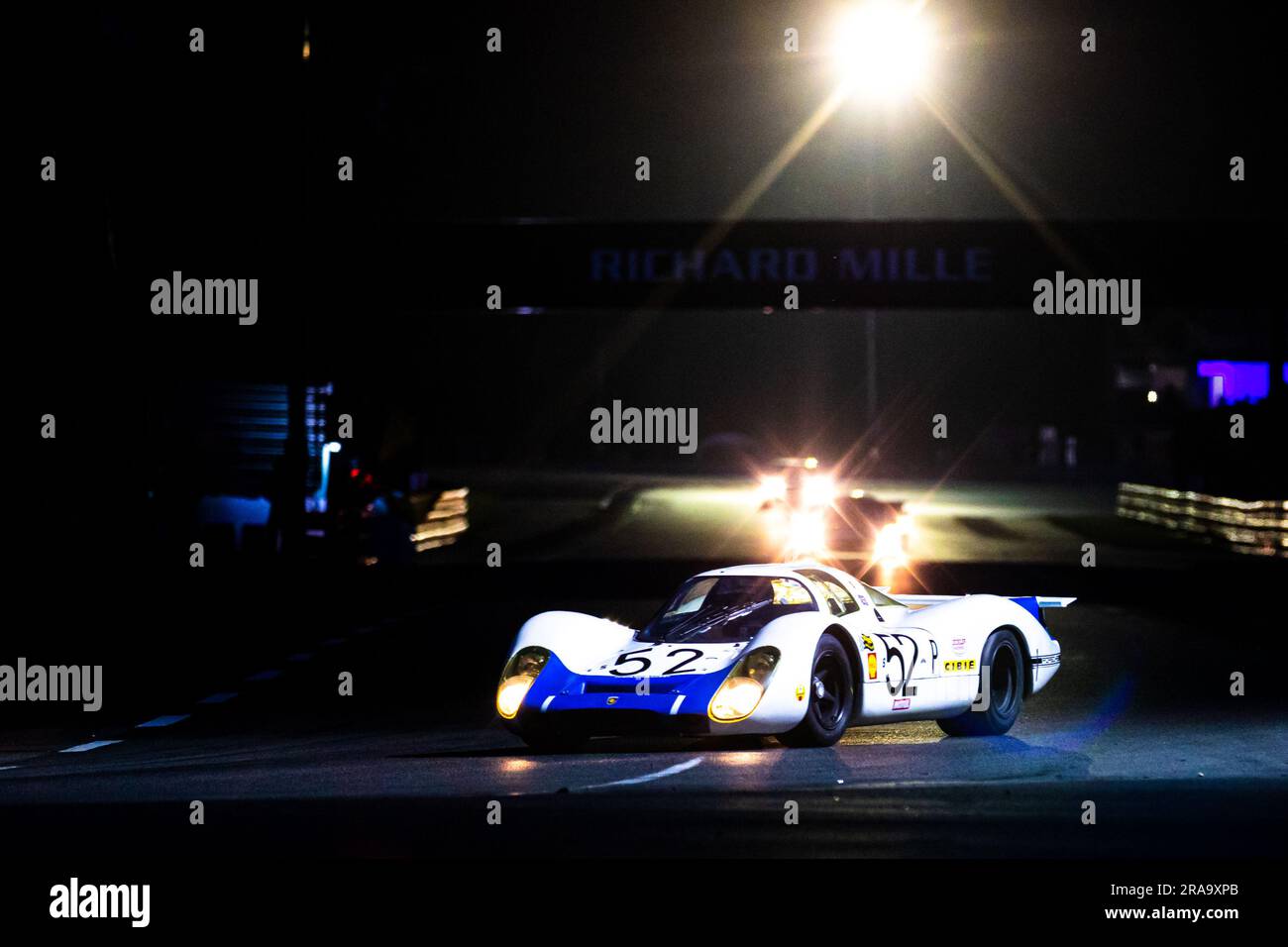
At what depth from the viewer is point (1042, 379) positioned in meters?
96.7

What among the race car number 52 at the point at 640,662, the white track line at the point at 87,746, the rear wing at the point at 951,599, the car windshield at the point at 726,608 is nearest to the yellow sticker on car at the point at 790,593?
the car windshield at the point at 726,608

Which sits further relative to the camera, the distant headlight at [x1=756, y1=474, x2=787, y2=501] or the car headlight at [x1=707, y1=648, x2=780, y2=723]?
the distant headlight at [x1=756, y1=474, x2=787, y2=501]

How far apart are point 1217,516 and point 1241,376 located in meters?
5.52

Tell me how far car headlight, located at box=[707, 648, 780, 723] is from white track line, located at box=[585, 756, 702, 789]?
0.28 meters

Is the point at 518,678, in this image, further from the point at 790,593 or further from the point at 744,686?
the point at 790,593

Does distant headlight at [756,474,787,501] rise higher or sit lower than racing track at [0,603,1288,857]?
higher

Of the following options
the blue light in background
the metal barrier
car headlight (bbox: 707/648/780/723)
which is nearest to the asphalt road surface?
car headlight (bbox: 707/648/780/723)

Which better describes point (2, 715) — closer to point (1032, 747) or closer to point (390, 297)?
point (1032, 747)

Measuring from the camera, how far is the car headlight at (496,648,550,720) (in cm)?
1095

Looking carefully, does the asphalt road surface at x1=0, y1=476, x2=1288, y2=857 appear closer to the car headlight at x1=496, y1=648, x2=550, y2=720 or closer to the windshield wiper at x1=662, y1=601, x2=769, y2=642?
the car headlight at x1=496, y1=648, x2=550, y2=720

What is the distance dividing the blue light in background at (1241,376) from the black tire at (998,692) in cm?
3159

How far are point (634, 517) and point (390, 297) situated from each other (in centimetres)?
1820

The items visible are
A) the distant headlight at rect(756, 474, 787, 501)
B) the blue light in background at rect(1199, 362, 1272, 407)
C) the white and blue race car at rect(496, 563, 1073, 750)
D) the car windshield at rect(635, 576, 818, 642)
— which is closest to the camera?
the white and blue race car at rect(496, 563, 1073, 750)

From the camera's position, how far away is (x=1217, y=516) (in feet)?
127
